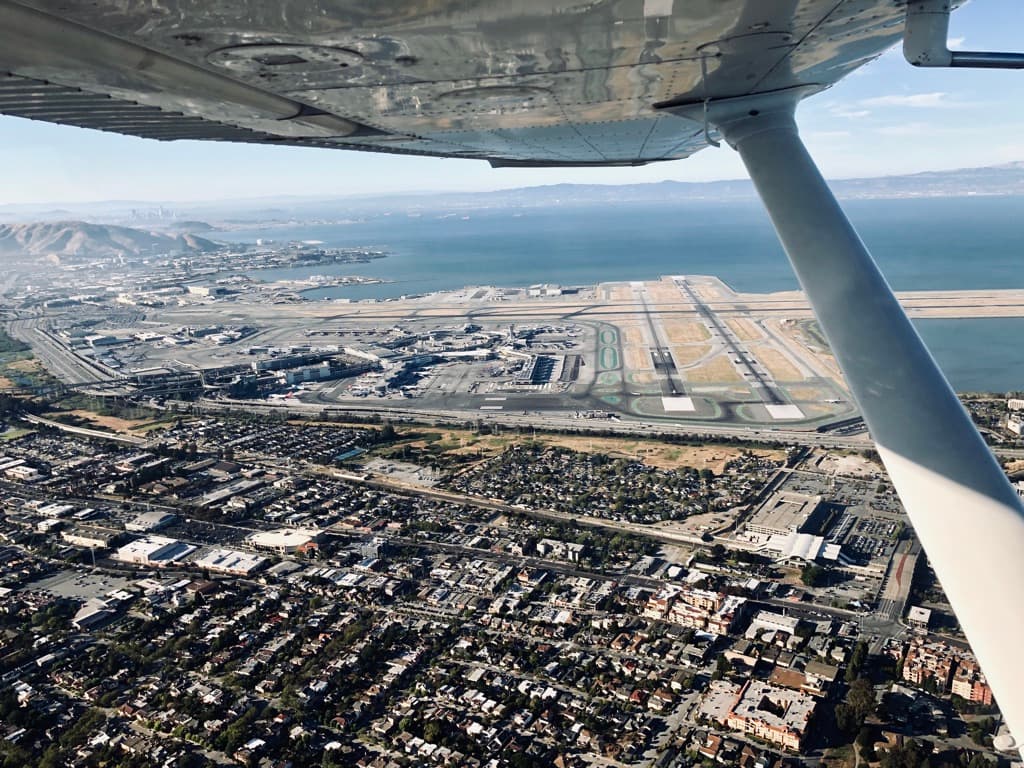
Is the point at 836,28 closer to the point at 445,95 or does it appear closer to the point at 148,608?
the point at 445,95

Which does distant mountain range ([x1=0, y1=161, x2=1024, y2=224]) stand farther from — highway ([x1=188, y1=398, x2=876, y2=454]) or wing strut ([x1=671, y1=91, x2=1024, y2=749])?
wing strut ([x1=671, y1=91, x2=1024, y2=749])

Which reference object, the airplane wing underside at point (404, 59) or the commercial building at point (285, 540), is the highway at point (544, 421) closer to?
the commercial building at point (285, 540)

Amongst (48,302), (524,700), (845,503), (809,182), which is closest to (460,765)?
(524,700)

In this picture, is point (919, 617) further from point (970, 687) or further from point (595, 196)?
point (595, 196)

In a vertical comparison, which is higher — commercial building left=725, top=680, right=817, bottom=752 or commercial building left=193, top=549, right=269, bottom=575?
commercial building left=725, top=680, right=817, bottom=752

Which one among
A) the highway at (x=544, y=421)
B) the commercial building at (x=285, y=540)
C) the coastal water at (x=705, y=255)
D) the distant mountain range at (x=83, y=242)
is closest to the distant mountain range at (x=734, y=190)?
the coastal water at (x=705, y=255)

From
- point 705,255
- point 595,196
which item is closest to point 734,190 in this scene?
point 595,196

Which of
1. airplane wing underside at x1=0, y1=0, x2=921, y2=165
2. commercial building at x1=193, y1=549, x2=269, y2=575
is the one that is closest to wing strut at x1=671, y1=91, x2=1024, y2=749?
airplane wing underside at x1=0, y1=0, x2=921, y2=165
